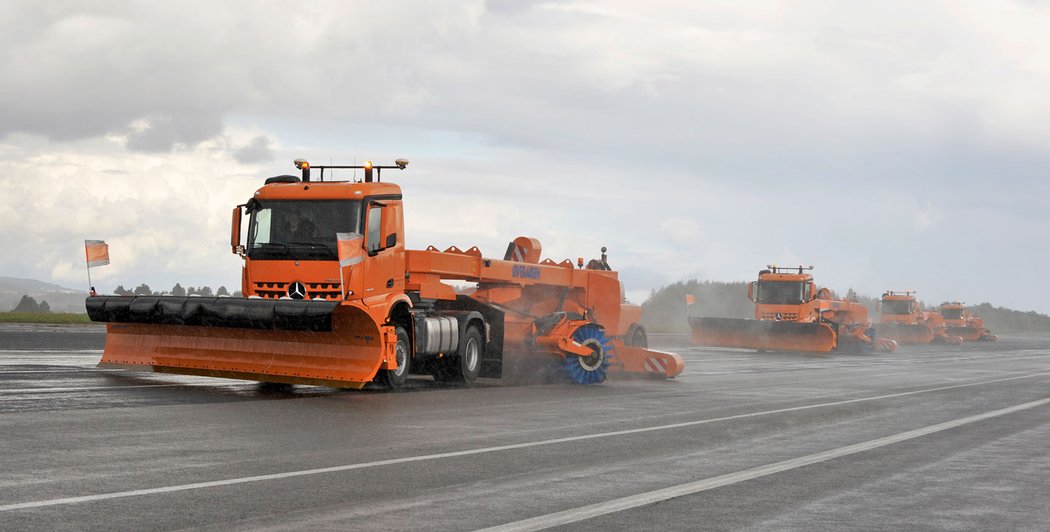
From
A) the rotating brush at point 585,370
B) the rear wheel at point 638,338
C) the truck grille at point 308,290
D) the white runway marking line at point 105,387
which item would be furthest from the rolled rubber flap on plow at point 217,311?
the rear wheel at point 638,338

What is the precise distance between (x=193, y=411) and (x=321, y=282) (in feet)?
13.9

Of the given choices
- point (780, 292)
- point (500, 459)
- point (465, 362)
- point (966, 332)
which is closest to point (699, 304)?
point (966, 332)

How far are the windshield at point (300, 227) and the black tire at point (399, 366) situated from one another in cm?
155

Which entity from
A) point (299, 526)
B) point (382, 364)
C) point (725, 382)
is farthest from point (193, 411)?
point (725, 382)

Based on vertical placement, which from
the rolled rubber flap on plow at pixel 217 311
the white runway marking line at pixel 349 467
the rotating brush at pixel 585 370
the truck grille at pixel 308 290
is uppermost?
the truck grille at pixel 308 290

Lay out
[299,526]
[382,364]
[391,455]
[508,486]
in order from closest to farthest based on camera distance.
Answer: [299,526], [508,486], [391,455], [382,364]

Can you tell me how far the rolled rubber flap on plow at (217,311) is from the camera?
15945 mm

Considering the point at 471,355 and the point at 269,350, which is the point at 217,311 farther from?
the point at 471,355

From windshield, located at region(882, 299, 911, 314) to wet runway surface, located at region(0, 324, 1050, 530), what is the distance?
144ft

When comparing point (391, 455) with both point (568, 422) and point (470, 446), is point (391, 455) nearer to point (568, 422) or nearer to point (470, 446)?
point (470, 446)

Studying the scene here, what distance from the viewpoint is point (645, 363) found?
22578mm

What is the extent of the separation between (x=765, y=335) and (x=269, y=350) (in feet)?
90.9

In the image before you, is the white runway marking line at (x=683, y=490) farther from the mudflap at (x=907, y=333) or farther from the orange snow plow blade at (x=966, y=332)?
the orange snow plow blade at (x=966, y=332)

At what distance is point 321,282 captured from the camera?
1705cm
